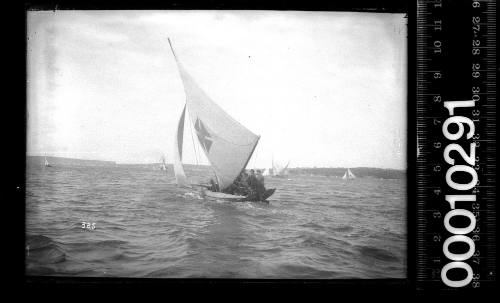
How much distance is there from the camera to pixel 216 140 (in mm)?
2348

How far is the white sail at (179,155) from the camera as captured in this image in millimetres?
2225

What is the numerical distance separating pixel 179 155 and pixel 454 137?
1731 mm

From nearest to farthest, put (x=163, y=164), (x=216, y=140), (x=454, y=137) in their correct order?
1. (x=454, y=137)
2. (x=163, y=164)
3. (x=216, y=140)

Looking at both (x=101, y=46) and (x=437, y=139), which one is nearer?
(x=437, y=139)

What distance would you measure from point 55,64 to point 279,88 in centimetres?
150

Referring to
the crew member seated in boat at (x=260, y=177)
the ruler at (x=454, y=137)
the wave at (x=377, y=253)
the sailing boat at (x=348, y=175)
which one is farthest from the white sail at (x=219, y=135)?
the ruler at (x=454, y=137)

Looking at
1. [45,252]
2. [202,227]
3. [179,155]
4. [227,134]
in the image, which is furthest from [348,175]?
[45,252]

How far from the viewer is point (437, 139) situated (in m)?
2.08

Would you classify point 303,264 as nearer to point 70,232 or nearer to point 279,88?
point 279,88

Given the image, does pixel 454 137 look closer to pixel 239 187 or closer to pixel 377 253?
pixel 377 253

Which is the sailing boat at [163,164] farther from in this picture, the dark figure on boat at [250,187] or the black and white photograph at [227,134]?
the dark figure on boat at [250,187]

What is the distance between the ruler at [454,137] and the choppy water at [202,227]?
0.22 meters
